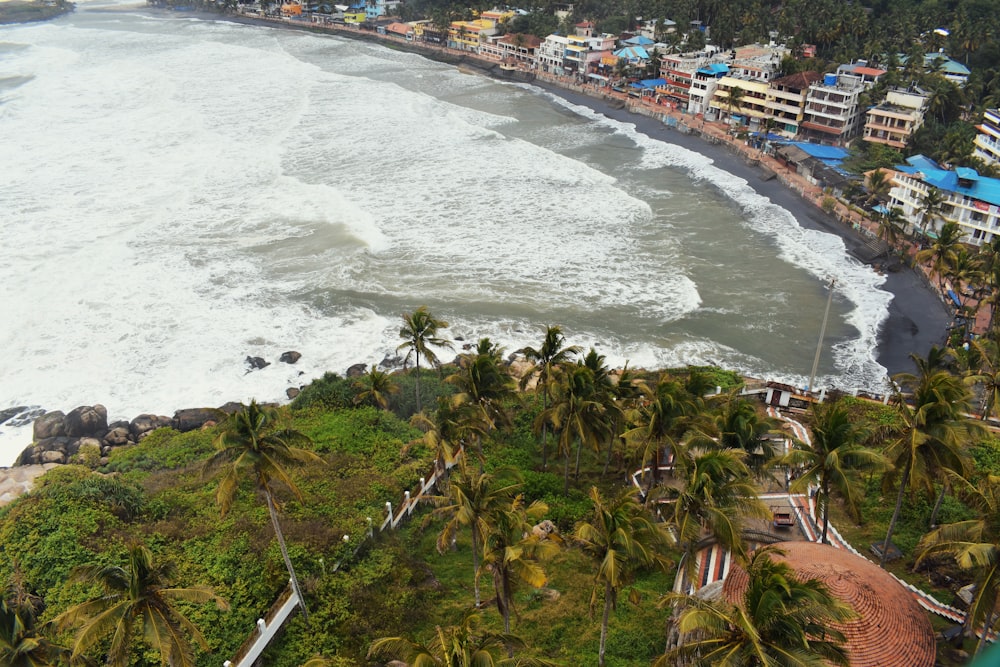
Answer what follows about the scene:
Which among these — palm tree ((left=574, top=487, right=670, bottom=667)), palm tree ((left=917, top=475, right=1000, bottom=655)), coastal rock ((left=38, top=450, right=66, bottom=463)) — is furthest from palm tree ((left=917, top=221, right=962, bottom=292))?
coastal rock ((left=38, top=450, right=66, bottom=463))

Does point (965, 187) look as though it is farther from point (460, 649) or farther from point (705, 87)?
point (460, 649)

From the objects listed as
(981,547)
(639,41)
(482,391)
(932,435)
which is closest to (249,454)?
(482,391)

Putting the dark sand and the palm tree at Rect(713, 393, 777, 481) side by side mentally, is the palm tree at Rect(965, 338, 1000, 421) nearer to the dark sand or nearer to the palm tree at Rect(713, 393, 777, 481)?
the dark sand

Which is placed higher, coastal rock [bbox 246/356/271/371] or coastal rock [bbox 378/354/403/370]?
coastal rock [bbox 378/354/403/370]

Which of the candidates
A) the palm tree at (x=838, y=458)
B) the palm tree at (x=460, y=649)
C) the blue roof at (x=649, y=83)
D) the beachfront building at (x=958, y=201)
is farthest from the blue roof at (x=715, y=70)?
the palm tree at (x=460, y=649)

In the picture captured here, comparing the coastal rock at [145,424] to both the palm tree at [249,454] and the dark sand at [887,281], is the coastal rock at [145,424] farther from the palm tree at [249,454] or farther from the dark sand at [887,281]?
the dark sand at [887,281]
